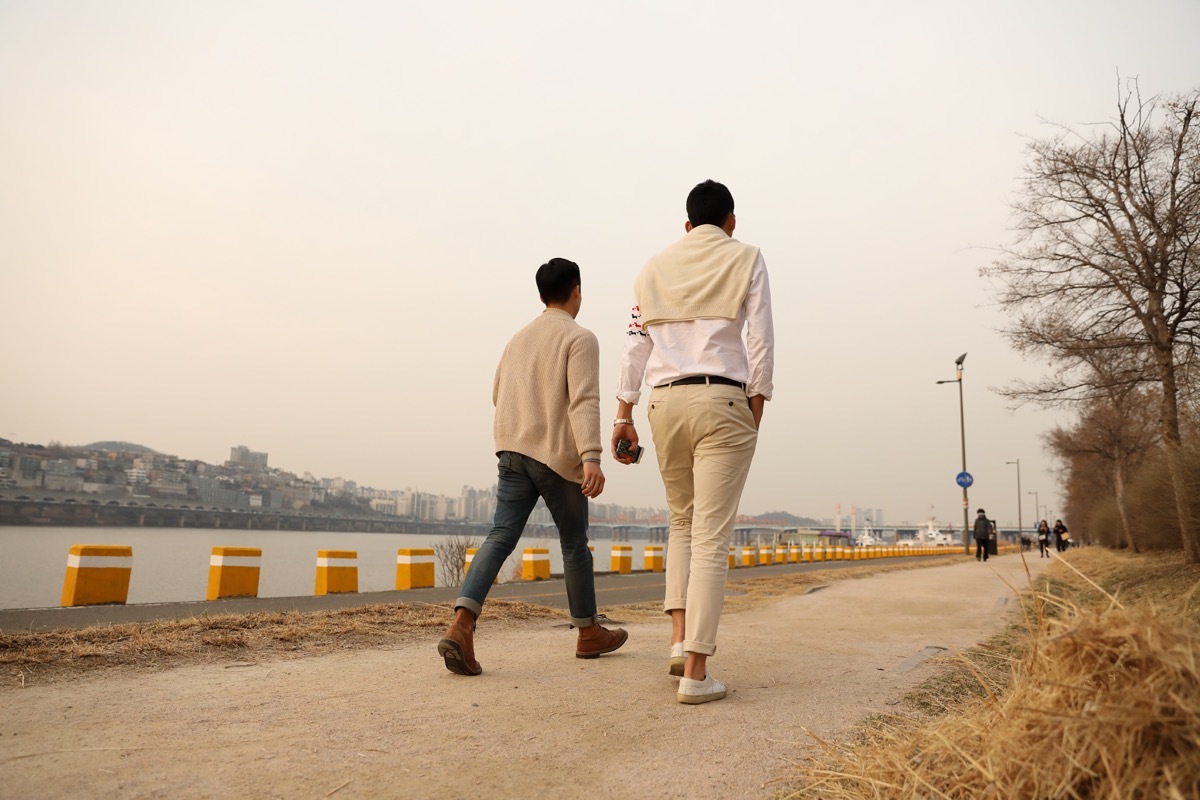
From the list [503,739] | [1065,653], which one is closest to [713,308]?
[503,739]

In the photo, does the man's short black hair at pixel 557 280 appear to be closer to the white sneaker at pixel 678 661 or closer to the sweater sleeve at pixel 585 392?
the sweater sleeve at pixel 585 392

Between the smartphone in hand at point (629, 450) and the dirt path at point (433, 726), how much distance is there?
40.7 inches

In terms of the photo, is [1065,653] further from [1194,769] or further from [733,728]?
[733,728]

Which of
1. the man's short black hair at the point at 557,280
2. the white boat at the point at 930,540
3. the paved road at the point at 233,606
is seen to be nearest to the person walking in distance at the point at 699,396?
the man's short black hair at the point at 557,280

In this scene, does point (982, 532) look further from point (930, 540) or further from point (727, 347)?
point (930, 540)

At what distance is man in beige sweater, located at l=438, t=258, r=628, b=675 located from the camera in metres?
3.93

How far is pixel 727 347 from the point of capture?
3.48 metres

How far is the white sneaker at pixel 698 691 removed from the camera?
120 inches

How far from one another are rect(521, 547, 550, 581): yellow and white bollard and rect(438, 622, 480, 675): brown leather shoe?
11.5 metres

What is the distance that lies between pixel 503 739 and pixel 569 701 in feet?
1.98

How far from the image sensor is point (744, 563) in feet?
87.2

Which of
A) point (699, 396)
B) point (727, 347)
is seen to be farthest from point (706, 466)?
point (727, 347)

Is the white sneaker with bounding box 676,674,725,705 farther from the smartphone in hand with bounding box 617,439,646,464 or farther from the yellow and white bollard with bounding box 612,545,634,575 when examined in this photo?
the yellow and white bollard with bounding box 612,545,634,575

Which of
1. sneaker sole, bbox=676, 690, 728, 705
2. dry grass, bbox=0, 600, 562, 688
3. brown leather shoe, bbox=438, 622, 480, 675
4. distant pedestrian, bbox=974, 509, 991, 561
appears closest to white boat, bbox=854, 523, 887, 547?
distant pedestrian, bbox=974, 509, 991, 561
